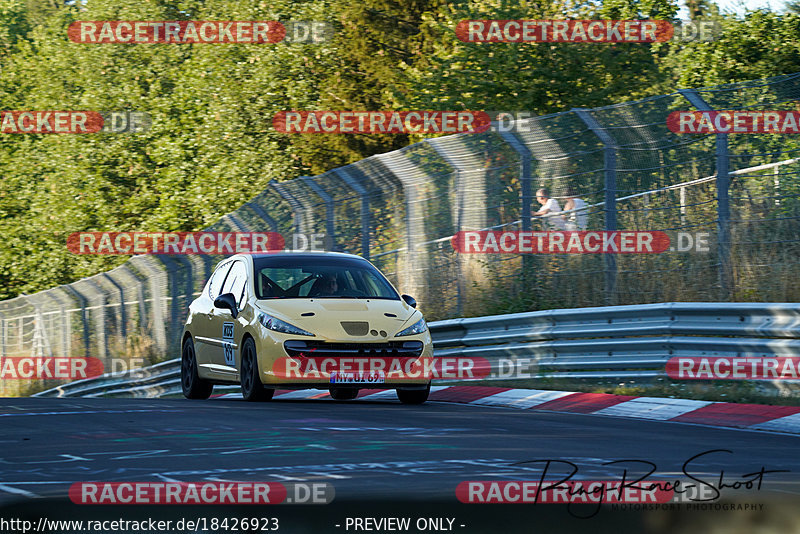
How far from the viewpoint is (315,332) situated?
12477 mm

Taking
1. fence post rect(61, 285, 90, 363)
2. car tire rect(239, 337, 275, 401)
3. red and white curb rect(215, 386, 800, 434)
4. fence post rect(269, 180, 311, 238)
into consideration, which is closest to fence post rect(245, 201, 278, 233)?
fence post rect(269, 180, 311, 238)

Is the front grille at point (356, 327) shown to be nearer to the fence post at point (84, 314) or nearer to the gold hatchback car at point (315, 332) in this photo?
the gold hatchback car at point (315, 332)

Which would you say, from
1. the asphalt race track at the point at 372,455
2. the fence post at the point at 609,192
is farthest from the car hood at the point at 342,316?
the fence post at the point at 609,192

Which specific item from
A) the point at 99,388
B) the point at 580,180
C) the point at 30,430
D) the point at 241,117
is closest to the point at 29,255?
the point at 241,117

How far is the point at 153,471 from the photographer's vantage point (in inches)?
284

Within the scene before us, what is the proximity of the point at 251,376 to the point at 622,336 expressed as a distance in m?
3.57

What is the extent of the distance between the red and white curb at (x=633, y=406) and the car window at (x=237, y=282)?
189 centimetres

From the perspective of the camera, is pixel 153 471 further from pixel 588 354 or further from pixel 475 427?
pixel 588 354

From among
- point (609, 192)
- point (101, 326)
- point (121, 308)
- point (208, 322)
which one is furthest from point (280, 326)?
point (101, 326)

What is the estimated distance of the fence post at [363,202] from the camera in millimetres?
18484

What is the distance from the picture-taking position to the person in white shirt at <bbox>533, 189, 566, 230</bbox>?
16.1 meters

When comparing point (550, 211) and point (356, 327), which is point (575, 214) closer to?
point (550, 211)

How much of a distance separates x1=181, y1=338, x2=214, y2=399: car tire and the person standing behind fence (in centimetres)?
454

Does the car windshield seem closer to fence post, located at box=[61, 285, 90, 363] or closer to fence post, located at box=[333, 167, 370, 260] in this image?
fence post, located at box=[333, 167, 370, 260]
